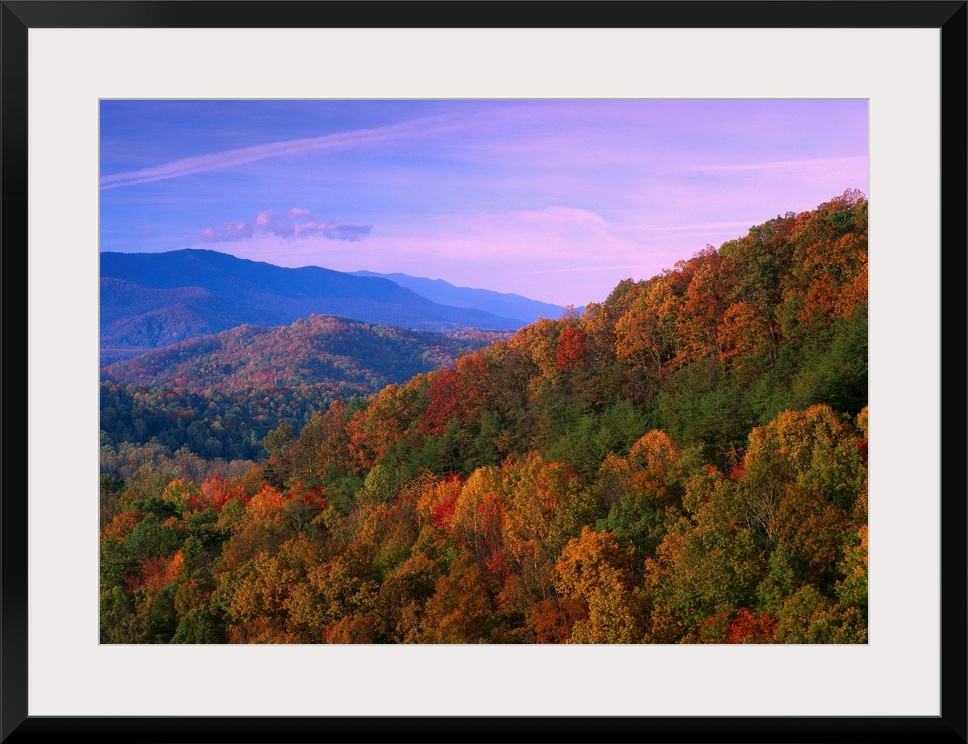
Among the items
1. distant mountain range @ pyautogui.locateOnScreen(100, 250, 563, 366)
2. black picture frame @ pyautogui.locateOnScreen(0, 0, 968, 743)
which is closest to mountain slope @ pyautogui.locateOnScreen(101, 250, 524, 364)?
distant mountain range @ pyautogui.locateOnScreen(100, 250, 563, 366)

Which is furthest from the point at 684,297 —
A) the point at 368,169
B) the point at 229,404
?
the point at 229,404

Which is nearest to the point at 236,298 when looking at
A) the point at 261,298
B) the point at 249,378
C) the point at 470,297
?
the point at 261,298

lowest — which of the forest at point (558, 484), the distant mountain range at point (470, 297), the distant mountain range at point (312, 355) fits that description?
the forest at point (558, 484)
